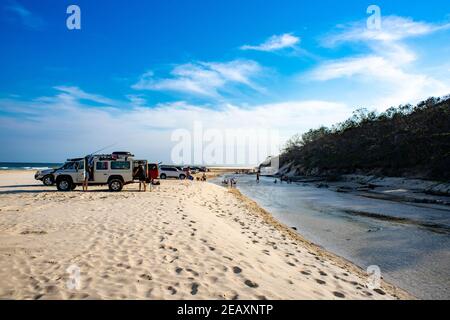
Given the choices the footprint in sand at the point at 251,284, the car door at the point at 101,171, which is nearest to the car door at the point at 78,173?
the car door at the point at 101,171

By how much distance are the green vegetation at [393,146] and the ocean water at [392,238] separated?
22.8m

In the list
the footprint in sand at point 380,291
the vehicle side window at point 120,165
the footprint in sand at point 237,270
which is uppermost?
the vehicle side window at point 120,165

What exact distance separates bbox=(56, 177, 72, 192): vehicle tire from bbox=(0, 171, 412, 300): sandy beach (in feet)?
36.7

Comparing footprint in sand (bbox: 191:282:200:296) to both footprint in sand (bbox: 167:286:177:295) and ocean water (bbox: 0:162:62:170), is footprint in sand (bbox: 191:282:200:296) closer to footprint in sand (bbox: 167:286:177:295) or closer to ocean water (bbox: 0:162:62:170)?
footprint in sand (bbox: 167:286:177:295)

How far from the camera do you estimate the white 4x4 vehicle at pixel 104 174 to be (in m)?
21.7

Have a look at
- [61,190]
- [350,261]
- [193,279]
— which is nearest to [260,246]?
[350,261]

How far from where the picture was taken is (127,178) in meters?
22.0

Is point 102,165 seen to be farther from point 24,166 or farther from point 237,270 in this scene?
point 24,166

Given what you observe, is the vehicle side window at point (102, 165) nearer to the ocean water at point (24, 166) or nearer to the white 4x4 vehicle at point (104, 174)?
the white 4x4 vehicle at point (104, 174)

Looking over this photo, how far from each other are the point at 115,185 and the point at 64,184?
4.02 m

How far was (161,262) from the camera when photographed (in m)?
6.35

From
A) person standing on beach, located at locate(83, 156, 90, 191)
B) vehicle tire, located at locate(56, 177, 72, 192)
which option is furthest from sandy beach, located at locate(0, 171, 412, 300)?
vehicle tire, located at locate(56, 177, 72, 192)
